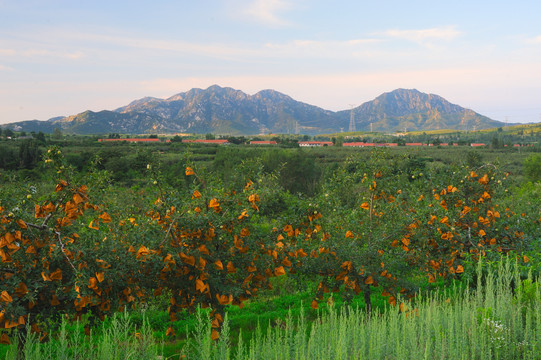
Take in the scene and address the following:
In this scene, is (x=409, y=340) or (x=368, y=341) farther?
(x=368, y=341)

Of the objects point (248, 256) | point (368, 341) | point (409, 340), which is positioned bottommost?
point (368, 341)

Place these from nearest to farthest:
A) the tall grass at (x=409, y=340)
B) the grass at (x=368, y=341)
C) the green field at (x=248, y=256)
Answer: the grass at (x=368, y=341) < the tall grass at (x=409, y=340) < the green field at (x=248, y=256)

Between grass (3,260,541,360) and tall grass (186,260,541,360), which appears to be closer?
grass (3,260,541,360)

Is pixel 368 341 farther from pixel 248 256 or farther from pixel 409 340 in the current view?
pixel 248 256

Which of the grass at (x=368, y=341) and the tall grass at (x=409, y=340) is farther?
the tall grass at (x=409, y=340)

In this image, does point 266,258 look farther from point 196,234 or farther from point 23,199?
point 23,199

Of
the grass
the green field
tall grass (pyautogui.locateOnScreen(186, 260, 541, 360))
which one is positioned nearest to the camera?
the grass

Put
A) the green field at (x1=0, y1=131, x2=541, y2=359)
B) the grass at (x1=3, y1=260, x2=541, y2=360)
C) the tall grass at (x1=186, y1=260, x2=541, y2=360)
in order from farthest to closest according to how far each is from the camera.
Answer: the green field at (x1=0, y1=131, x2=541, y2=359) → the tall grass at (x1=186, y1=260, x2=541, y2=360) → the grass at (x1=3, y1=260, x2=541, y2=360)

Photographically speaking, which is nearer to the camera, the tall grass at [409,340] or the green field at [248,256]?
the tall grass at [409,340]

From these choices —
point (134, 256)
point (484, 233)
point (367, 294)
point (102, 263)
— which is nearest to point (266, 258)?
point (134, 256)

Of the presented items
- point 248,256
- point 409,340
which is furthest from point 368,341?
point 248,256

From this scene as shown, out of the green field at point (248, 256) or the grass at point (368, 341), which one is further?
the green field at point (248, 256)

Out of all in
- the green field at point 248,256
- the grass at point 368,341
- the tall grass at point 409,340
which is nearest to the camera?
the grass at point 368,341

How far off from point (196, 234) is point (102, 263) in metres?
1.05
